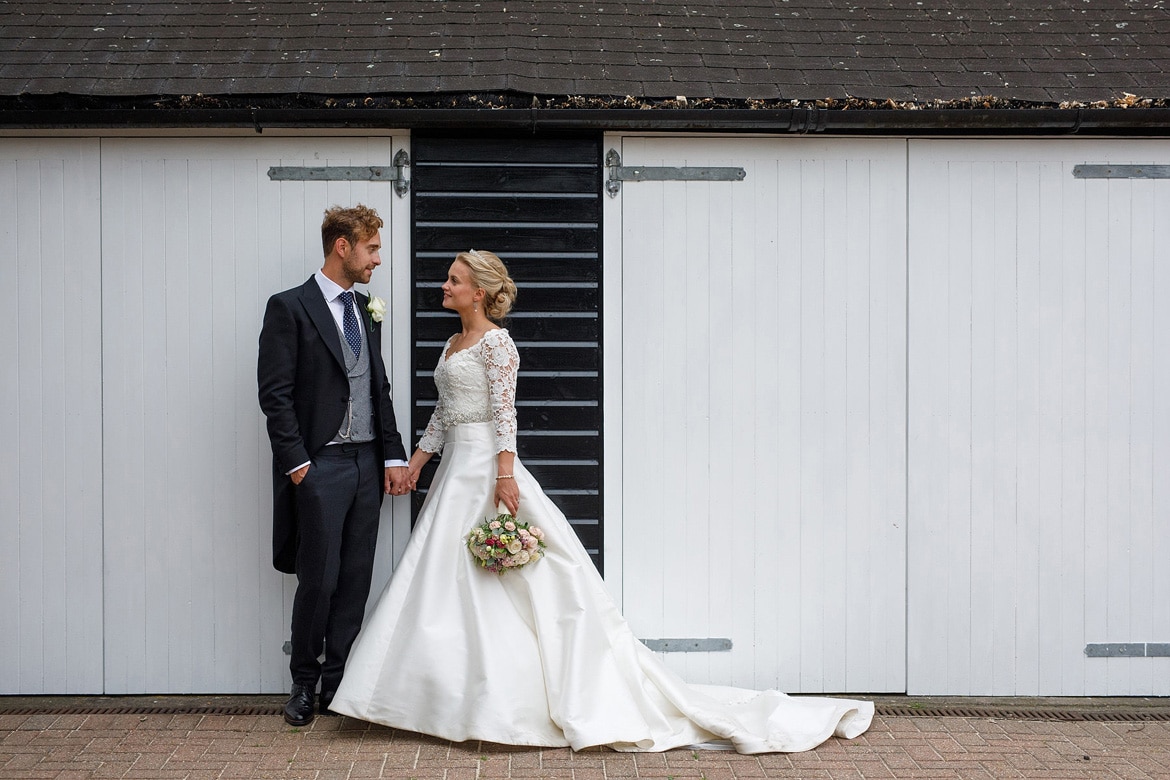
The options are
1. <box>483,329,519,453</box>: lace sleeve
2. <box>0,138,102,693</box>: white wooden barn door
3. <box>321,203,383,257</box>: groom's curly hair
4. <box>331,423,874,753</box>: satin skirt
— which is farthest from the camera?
<box>0,138,102,693</box>: white wooden barn door

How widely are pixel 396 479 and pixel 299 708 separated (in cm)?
113

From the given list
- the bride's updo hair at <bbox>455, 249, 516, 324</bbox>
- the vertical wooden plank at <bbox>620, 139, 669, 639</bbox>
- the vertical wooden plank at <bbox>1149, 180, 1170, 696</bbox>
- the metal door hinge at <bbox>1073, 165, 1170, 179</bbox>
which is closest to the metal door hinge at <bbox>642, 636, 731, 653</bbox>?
the vertical wooden plank at <bbox>620, 139, 669, 639</bbox>

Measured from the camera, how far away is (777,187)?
508 cm

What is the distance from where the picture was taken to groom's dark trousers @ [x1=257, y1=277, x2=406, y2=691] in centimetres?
450

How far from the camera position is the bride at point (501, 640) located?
4367mm

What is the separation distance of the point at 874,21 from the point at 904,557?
2868mm

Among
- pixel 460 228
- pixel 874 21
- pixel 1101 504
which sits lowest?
pixel 1101 504

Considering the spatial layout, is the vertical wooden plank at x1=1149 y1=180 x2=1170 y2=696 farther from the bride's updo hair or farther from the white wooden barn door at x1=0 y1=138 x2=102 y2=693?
the white wooden barn door at x1=0 y1=138 x2=102 y2=693

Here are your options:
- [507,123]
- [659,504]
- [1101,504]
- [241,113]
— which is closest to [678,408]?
[659,504]

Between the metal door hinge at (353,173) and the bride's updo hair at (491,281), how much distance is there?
56cm

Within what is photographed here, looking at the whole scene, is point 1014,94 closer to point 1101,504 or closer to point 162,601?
point 1101,504

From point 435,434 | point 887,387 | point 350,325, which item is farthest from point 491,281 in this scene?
point 887,387

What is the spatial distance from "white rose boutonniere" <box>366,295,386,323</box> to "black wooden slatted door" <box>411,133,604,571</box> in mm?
246

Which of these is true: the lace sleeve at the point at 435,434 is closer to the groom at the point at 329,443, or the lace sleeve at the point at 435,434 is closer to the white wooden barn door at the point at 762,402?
the groom at the point at 329,443
